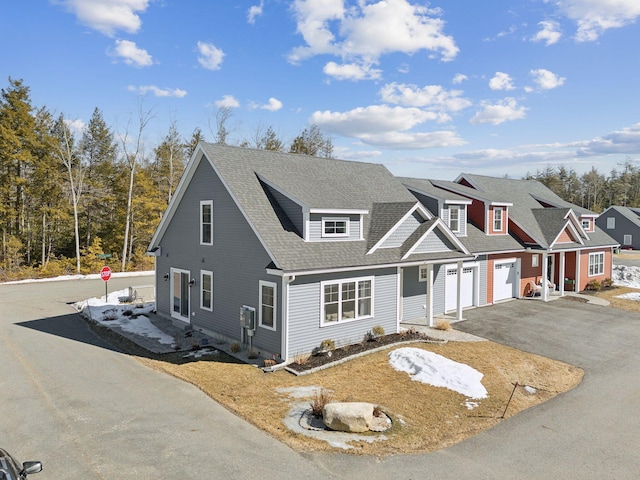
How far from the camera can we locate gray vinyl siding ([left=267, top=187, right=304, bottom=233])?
1527cm

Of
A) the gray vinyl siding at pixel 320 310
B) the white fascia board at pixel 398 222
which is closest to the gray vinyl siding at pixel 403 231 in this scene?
the white fascia board at pixel 398 222

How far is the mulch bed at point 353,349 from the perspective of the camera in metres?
13.2

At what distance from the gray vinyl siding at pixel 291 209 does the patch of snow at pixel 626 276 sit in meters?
28.2

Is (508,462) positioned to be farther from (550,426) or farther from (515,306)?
(515,306)

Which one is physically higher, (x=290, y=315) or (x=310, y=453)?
(x=290, y=315)

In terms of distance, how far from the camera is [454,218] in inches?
870

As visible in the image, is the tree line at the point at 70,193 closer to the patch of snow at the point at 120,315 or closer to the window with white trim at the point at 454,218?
the patch of snow at the point at 120,315

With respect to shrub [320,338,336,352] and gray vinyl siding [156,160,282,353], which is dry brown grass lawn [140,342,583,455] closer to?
shrub [320,338,336,352]

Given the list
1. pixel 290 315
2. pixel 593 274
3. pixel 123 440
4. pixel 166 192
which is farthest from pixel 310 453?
pixel 166 192

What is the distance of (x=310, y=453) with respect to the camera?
8258 mm

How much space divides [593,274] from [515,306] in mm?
10704

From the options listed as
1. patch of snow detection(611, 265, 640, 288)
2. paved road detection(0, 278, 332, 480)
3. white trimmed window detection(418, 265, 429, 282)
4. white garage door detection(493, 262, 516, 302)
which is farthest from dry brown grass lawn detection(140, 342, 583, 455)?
patch of snow detection(611, 265, 640, 288)

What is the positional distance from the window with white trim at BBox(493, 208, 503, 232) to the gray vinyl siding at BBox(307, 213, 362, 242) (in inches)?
465

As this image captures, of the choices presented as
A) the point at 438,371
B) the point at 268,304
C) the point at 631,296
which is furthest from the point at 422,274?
the point at 631,296
